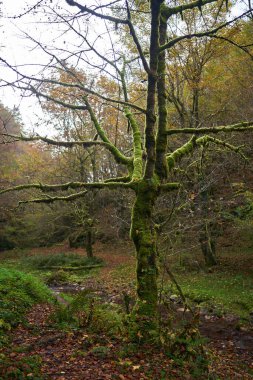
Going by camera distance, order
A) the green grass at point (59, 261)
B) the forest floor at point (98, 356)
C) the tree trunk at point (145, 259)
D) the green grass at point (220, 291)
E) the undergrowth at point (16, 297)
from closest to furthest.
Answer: the forest floor at point (98, 356) → the tree trunk at point (145, 259) → the undergrowth at point (16, 297) → the green grass at point (220, 291) → the green grass at point (59, 261)

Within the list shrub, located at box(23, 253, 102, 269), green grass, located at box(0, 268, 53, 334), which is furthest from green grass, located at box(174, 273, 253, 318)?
shrub, located at box(23, 253, 102, 269)

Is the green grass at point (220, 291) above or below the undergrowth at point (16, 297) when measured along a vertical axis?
below

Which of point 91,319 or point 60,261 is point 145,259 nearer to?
point 91,319

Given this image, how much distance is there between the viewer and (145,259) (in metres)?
6.66

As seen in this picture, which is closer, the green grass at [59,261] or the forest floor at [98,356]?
the forest floor at [98,356]

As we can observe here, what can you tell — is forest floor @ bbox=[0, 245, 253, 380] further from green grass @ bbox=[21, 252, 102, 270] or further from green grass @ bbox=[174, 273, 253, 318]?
green grass @ bbox=[21, 252, 102, 270]

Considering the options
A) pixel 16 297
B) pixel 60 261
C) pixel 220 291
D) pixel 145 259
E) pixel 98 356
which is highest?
pixel 145 259

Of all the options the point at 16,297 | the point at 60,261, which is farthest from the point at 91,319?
the point at 60,261

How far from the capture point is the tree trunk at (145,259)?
6.23m

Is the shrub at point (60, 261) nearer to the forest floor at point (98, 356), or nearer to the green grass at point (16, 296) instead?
the green grass at point (16, 296)

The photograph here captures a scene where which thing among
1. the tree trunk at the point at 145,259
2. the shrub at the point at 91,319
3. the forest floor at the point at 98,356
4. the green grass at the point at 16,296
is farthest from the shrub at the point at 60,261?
the tree trunk at the point at 145,259

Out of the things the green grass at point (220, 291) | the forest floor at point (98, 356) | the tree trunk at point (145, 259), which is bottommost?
the green grass at point (220, 291)

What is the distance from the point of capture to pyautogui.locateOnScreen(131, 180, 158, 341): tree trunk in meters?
6.23

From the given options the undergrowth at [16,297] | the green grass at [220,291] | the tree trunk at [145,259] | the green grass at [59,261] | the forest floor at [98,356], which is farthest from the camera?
the green grass at [59,261]
